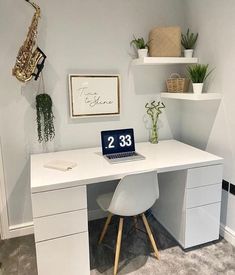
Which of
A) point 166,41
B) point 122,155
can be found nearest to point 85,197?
point 122,155

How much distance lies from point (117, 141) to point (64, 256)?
36.2 inches

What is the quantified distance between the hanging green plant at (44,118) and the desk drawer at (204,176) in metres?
1.18

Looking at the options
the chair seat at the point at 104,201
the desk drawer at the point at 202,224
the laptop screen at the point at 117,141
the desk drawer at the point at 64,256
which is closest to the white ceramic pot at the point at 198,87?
the laptop screen at the point at 117,141

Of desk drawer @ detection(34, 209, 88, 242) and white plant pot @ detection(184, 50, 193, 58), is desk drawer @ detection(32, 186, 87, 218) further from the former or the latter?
white plant pot @ detection(184, 50, 193, 58)

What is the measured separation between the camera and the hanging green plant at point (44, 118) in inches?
81.1

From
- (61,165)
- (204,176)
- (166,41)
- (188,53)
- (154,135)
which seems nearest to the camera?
(61,165)

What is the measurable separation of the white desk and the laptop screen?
0.34ft

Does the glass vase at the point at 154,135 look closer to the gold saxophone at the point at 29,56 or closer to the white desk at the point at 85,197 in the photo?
the white desk at the point at 85,197

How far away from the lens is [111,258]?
6.45 feet

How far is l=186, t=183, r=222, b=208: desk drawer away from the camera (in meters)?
1.93

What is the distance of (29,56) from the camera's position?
1.93 meters

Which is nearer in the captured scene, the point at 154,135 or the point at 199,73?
the point at 199,73

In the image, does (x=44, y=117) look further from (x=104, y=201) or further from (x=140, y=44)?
(x=140, y=44)

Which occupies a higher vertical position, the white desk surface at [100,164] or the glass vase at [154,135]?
the glass vase at [154,135]
